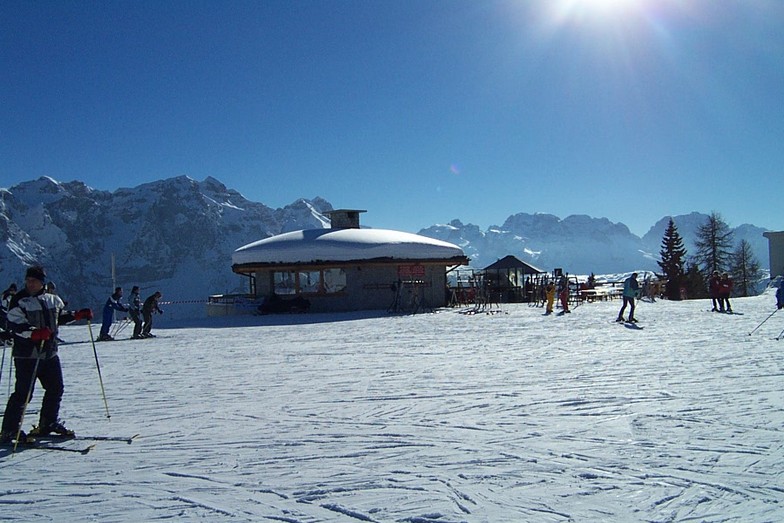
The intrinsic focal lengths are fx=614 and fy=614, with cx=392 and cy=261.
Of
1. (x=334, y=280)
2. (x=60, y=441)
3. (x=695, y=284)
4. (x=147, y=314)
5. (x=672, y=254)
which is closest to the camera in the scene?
(x=60, y=441)

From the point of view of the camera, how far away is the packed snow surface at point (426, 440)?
4.12m

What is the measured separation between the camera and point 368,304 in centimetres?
2712

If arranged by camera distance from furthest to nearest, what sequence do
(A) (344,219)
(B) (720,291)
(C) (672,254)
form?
(C) (672,254) → (A) (344,219) → (B) (720,291)

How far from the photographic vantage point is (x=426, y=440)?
5609 mm

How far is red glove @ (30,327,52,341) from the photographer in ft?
18.3

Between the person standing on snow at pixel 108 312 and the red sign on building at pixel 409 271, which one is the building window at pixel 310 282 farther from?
the person standing on snow at pixel 108 312

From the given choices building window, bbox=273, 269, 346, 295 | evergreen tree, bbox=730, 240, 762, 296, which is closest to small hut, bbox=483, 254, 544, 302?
building window, bbox=273, 269, 346, 295

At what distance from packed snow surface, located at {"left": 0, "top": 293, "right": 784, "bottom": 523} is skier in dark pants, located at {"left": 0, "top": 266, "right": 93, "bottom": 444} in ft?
1.15

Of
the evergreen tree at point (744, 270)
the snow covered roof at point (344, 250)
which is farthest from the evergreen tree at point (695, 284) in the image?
the snow covered roof at point (344, 250)

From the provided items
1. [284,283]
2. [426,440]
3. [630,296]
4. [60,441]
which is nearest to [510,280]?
[284,283]

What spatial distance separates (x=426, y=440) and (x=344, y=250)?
2144cm

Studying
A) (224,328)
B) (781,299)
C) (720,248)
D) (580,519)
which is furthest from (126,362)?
(720,248)

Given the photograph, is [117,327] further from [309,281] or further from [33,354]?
[33,354]

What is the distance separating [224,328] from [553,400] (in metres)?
14.4
